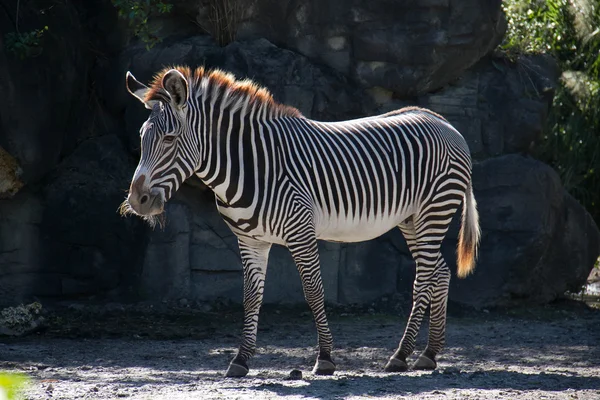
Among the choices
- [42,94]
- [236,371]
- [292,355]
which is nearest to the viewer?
[236,371]

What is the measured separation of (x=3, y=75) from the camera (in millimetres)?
7906

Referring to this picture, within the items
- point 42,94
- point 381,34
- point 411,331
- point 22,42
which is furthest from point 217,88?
point 381,34

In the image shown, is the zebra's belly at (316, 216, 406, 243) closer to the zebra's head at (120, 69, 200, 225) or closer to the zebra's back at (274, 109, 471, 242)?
the zebra's back at (274, 109, 471, 242)

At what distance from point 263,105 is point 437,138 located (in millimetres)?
1575

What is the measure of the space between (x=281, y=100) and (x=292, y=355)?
121 inches

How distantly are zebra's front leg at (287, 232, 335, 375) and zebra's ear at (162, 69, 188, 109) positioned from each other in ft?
3.92

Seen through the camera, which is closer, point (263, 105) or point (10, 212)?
point (263, 105)

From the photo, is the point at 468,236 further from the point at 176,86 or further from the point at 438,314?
the point at 176,86

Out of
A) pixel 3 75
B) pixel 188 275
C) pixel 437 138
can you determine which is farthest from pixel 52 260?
pixel 437 138

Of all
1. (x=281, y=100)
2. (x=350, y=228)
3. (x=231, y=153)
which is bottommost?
(x=350, y=228)

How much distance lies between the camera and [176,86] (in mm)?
5246

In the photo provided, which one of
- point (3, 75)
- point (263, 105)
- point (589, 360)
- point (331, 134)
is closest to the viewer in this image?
point (263, 105)

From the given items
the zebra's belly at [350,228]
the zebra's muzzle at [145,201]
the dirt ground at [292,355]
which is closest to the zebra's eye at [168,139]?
the zebra's muzzle at [145,201]

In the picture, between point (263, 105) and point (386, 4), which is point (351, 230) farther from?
point (386, 4)
